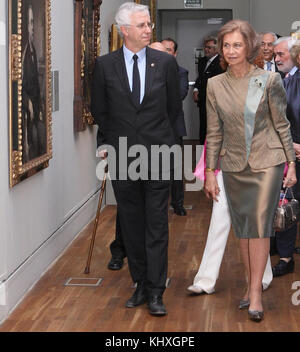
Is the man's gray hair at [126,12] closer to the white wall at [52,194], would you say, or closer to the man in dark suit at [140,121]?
the man in dark suit at [140,121]

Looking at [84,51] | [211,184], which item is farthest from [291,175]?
[84,51]

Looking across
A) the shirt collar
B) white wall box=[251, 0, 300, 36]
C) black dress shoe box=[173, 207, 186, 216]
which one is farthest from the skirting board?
white wall box=[251, 0, 300, 36]

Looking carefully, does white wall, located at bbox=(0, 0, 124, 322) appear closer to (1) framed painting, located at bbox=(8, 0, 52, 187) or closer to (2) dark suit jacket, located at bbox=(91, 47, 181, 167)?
(1) framed painting, located at bbox=(8, 0, 52, 187)

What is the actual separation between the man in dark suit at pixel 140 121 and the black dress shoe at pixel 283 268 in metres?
1.44

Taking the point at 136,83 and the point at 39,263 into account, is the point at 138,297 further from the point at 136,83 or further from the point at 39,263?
the point at 136,83

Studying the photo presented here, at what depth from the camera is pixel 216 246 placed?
18.8ft

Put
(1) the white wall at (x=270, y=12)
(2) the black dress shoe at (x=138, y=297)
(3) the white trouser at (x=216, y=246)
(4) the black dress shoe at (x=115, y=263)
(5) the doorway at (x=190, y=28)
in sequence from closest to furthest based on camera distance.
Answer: (2) the black dress shoe at (x=138, y=297) < (3) the white trouser at (x=216, y=246) < (4) the black dress shoe at (x=115, y=263) < (1) the white wall at (x=270, y=12) < (5) the doorway at (x=190, y=28)

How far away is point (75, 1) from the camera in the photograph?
7793 mm

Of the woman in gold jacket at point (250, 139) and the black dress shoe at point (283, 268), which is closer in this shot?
the woman in gold jacket at point (250, 139)

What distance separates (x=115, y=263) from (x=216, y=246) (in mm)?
1283

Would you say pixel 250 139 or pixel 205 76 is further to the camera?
pixel 205 76

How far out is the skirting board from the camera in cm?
532

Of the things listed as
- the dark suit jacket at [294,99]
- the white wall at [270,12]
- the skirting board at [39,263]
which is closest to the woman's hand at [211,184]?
the dark suit jacket at [294,99]

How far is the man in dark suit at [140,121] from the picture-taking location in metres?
5.22
